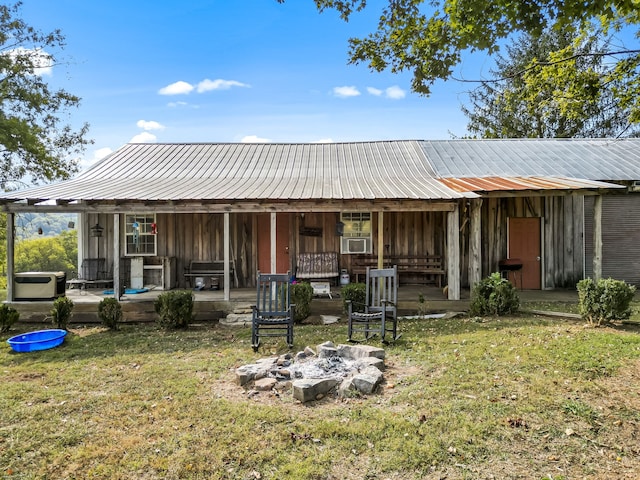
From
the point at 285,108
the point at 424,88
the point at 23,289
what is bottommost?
the point at 23,289

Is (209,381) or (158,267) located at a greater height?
(158,267)

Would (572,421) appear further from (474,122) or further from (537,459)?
(474,122)

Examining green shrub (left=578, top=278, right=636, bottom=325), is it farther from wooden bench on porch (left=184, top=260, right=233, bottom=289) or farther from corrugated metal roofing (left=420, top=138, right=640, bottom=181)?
wooden bench on porch (left=184, top=260, right=233, bottom=289)

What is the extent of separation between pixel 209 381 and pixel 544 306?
7.45 metres

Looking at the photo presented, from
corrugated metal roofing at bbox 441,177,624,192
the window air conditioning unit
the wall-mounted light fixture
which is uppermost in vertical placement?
corrugated metal roofing at bbox 441,177,624,192

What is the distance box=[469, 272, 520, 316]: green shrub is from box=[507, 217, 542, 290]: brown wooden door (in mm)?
3482

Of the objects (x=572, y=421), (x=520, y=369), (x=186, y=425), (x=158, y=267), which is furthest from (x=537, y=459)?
(x=158, y=267)

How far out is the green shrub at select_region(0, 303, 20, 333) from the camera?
7.39 metres

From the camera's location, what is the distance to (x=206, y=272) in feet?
34.9

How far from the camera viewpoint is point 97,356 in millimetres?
5855

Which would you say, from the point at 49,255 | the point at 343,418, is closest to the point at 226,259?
the point at 343,418

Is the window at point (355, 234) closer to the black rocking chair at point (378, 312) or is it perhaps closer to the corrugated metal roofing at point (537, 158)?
the corrugated metal roofing at point (537, 158)

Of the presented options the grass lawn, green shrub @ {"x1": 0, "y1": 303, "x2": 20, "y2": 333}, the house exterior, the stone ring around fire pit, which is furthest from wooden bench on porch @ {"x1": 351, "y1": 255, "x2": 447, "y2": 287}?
green shrub @ {"x1": 0, "y1": 303, "x2": 20, "y2": 333}

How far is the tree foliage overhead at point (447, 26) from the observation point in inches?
139
